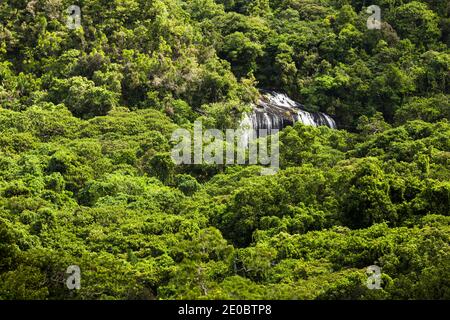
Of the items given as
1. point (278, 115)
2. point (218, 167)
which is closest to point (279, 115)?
point (278, 115)

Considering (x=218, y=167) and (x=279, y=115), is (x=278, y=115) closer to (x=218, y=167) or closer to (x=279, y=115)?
(x=279, y=115)

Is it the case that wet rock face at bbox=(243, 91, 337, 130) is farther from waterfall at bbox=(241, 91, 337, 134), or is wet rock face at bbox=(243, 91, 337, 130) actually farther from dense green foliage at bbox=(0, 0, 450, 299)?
dense green foliage at bbox=(0, 0, 450, 299)

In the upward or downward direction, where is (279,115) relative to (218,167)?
upward

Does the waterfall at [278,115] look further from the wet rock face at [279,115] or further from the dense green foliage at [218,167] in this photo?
the dense green foliage at [218,167]

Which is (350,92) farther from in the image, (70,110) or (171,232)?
(171,232)

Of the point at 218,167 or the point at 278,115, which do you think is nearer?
the point at 218,167

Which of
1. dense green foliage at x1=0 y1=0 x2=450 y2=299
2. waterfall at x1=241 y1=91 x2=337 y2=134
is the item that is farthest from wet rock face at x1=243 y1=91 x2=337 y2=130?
dense green foliage at x1=0 y1=0 x2=450 y2=299
